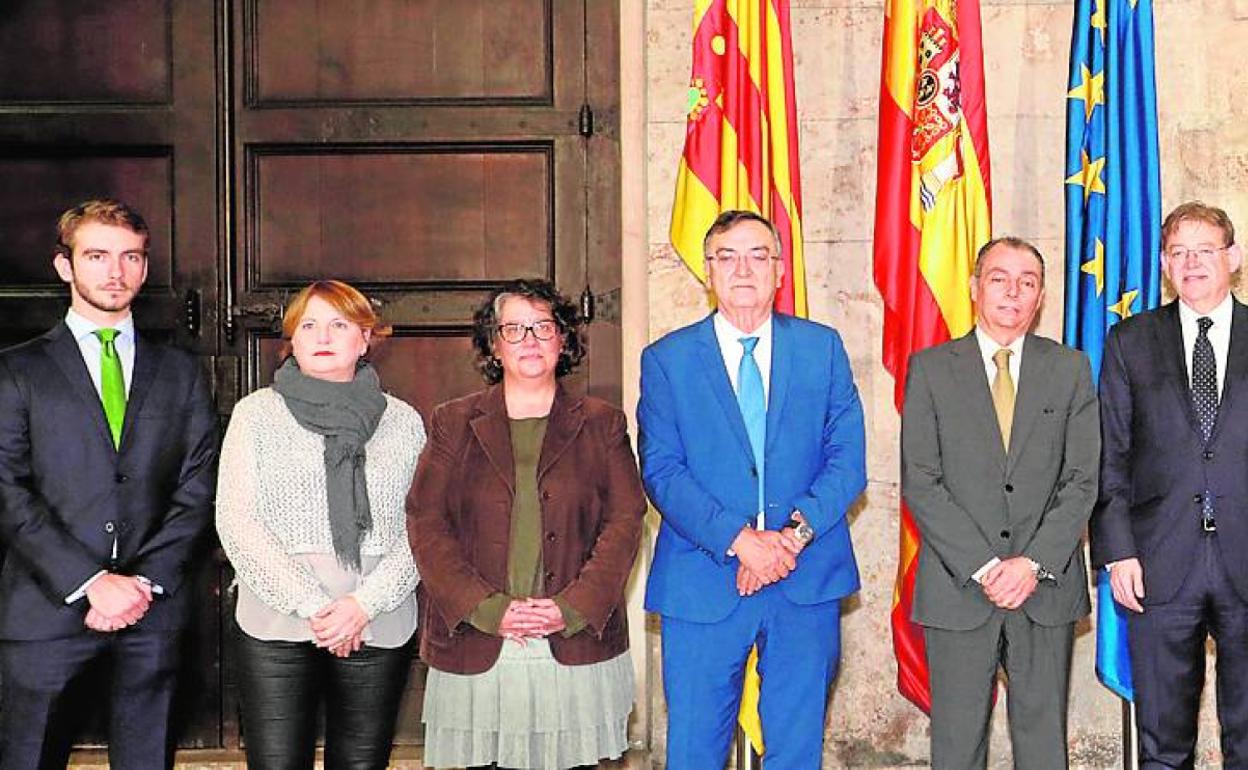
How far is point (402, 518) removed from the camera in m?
3.76

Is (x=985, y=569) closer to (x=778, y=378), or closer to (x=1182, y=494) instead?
(x=1182, y=494)

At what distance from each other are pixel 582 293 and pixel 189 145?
1429 mm

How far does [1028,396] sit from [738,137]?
1305 mm

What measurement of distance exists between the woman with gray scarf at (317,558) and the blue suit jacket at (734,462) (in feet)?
2.18

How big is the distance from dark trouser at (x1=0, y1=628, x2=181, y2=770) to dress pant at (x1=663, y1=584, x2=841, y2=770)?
1.25 metres

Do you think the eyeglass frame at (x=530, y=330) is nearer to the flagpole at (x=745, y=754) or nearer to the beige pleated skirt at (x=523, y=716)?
Result: the beige pleated skirt at (x=523, y=716)

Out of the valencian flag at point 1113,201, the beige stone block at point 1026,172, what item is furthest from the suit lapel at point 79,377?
the beige stone block at point 1026,172

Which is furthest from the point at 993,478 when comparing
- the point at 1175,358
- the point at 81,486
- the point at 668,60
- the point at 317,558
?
the point at 81,486

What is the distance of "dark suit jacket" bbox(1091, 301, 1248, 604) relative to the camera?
392 cm

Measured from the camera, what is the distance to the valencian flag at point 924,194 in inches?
184

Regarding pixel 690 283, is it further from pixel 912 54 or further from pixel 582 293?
pixel 912 54

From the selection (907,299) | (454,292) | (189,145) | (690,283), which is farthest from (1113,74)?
(189,145)

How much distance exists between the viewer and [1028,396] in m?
3.97

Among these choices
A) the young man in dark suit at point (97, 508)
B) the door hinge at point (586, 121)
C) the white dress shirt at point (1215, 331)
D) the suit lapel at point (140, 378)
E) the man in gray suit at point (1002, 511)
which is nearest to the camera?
the young man in dark suit at point (97, 508)
